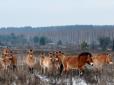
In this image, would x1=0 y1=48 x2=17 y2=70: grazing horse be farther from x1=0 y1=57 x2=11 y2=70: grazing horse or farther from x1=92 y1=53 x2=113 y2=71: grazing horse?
x1=92 y1=53 x2=113 y2=71: grazing horse

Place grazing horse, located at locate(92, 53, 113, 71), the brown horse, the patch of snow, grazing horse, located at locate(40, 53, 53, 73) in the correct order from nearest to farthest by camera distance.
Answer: the patch of snow < the brown horse < grazing horse, located at locate(40, 53, 53, 73) < grazing horse, located at locate(92, 53, 113, 71)

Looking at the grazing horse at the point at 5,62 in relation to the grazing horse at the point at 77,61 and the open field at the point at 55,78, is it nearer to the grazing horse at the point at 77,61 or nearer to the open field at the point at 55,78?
the open field at the point at 55,78

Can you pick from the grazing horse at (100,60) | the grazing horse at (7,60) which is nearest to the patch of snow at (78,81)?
the grazing horse at (7,60)

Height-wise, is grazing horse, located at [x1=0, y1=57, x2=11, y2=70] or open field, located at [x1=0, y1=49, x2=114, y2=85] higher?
grazing horse, located at [x1=0, y1=57, x2=11, y2=70]

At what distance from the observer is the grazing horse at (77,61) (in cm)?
2609

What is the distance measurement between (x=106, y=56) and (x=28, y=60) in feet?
17.2

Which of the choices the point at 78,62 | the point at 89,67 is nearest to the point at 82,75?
the point at 78,62

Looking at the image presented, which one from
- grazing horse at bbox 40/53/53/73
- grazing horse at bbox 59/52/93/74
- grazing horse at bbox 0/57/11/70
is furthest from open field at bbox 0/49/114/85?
grazing horse at bbox 40/53/53/73

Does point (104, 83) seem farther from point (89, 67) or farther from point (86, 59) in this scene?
point (89, 67)

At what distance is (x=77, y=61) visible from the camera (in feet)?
86.1

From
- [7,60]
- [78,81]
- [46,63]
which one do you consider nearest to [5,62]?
[7,60]

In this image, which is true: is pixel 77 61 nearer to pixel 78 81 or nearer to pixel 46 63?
pixel 46 63

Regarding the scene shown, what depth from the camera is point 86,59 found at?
26109mm

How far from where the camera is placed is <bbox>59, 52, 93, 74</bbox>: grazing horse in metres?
26.1
